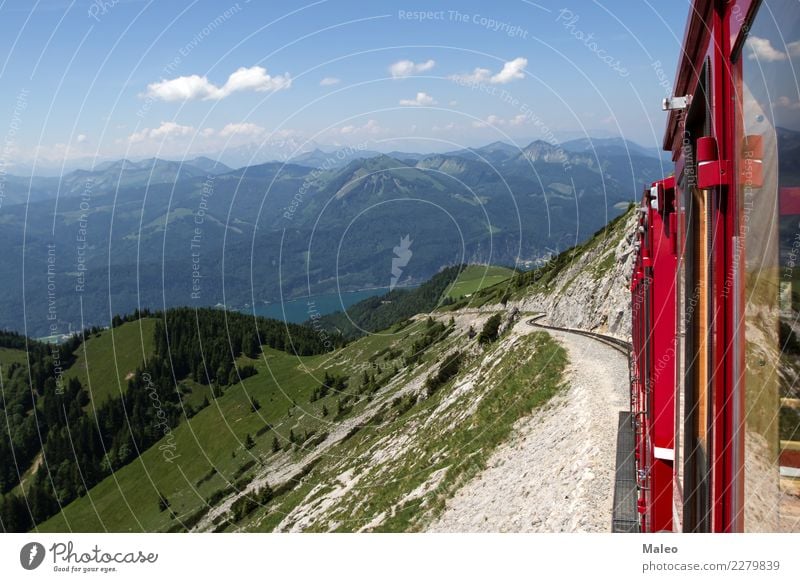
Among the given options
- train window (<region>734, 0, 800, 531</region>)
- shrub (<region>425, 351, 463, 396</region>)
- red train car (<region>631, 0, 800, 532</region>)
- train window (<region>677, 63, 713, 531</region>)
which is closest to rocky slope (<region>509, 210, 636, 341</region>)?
shrub (<region>425, 351, 463, 396</region>)

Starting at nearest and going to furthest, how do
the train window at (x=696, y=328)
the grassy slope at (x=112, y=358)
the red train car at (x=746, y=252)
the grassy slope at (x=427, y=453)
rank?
1. the red train car at (x=746, y=252)
2. the train window at (x=696, y=328)
3. the grassy slope at (x=427, y=453)
4. the grassy slope at (x=112, y=358)

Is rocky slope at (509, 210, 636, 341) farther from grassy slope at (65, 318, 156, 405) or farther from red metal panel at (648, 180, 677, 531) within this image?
grassy slope at (65, 318, 156, 405)

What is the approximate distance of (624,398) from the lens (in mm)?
24453

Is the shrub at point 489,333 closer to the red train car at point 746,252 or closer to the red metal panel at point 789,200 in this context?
the red train car at point 746,252

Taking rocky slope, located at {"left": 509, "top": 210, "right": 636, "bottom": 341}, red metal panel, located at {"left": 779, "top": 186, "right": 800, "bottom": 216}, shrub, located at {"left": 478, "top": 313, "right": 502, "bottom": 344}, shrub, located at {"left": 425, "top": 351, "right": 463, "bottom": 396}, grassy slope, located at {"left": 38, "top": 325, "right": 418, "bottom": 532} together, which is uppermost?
red metal panel, located at {"left": 779, "top": 186, "right": 800, "bottom": 216}

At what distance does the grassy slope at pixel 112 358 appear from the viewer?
165000mm

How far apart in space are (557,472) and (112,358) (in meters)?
181

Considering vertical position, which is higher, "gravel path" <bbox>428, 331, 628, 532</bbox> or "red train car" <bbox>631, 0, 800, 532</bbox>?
"red train car" <bbox>631, 0, 800, 532</bbox>

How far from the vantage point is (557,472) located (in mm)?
20406

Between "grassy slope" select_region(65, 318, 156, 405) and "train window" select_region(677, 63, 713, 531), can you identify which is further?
"grassy slope" select_region(65, 318, 156, 405)

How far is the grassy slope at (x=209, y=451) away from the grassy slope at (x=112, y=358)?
1364 inches

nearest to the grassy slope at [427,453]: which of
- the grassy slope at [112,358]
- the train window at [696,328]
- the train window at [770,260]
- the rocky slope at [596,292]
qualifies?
the rocky slope at [596,292]

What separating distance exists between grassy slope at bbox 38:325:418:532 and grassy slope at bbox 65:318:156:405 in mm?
34642

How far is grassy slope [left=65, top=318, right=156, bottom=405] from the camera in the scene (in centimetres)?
16500
